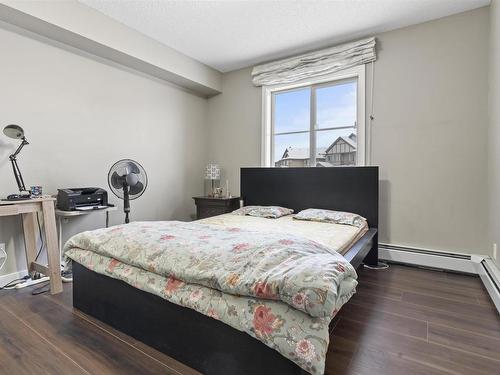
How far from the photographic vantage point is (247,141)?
161 inches

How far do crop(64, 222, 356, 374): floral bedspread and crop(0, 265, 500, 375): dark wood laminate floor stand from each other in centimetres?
36

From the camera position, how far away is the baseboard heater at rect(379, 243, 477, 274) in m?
2.70

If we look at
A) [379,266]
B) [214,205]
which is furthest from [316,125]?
[379,266]

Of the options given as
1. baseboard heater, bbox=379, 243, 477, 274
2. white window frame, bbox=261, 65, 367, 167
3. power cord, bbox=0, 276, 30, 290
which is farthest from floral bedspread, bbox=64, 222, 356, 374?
white window frame, bbox=261, 65, 367, 167

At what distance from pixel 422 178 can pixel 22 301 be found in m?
3.72

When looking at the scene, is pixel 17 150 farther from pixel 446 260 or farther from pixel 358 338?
pixel 446 260

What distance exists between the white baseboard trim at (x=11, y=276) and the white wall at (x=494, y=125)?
4.04 meters

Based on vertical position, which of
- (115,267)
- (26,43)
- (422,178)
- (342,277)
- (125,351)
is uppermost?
(26,43)

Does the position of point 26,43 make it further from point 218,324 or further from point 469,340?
point 469,340

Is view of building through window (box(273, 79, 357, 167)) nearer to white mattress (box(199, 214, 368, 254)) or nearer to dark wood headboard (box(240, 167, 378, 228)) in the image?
dark wood headboard (box(240, 167, 378, 228))

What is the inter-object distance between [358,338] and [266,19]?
2902 millimetres

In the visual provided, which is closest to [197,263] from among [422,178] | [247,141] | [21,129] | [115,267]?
[115,267]

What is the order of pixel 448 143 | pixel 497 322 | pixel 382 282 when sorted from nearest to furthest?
pixel 497 322
pixel 382 282
pixel 448 143

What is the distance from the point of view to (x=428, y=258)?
9.37 ft
